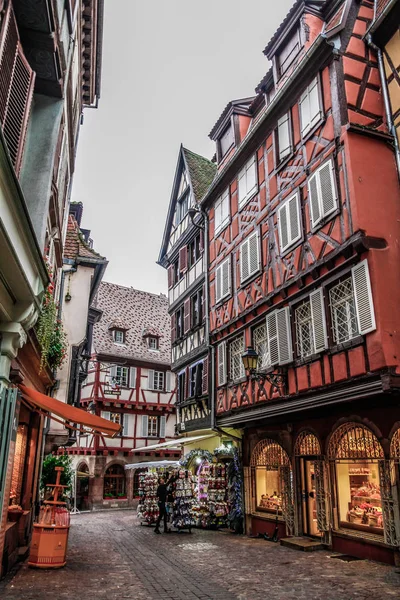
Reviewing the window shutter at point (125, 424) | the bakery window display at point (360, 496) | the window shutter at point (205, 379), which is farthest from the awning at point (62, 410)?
the window shutter at point (125, 424)

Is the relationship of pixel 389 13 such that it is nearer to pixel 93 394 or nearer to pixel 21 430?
pixel 21 430

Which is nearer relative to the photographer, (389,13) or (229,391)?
(389,13)

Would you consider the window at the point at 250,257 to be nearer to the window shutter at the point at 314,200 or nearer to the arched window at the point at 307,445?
the window shutter at the point at 314,200

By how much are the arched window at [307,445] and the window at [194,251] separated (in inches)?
381

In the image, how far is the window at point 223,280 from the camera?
15863mm

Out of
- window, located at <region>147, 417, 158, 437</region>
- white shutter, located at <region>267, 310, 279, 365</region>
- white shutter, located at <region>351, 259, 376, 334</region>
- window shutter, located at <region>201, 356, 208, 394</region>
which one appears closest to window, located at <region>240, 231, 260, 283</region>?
white shutter, located at <region>267, 310, 279, 365</region>

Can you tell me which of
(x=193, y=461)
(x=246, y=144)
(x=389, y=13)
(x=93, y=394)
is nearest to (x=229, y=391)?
(x=193, y=461)

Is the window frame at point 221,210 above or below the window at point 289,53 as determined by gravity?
below

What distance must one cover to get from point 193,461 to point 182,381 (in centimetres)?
368

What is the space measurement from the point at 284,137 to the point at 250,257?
3.42m

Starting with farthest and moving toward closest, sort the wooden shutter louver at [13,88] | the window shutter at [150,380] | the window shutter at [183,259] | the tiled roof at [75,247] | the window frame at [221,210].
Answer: the window shutter at [150,380]
the window shutter at [183,259]
the tiled roof at [75,247]
the window frame at [221,210]
the wooden shutter louver at [13,88]

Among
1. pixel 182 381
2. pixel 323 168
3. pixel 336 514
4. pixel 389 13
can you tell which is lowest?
pixel 336 514

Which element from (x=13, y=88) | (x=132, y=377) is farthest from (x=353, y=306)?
(x=132, y=377)

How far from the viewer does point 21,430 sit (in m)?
11.0
